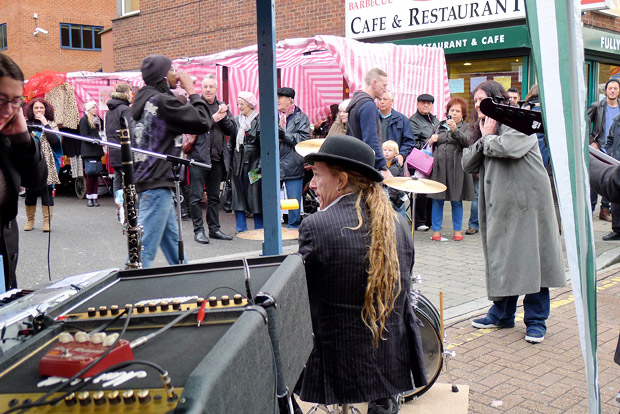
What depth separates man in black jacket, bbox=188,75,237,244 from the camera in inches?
338

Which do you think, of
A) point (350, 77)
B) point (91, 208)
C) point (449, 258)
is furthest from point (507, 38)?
point (91, 208)

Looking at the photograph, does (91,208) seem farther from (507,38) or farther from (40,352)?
(40,352)

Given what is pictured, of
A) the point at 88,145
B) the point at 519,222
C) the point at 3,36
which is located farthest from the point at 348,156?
the point at 3,36

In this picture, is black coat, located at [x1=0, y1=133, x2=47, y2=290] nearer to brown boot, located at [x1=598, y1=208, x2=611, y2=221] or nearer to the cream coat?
the cream coat

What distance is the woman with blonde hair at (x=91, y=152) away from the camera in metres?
12.0

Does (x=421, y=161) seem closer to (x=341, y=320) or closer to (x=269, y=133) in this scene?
(x=269, y=133)

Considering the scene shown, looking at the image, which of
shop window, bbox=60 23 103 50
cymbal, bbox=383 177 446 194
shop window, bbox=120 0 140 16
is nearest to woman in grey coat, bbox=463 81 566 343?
cymbal, bbox=383 177 446 194

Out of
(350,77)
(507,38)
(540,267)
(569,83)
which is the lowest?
(540,267)

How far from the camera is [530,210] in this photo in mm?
4801

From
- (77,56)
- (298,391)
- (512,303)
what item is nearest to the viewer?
(298,391)

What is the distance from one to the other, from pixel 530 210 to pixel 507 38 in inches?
352

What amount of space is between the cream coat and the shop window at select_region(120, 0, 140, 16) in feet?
58.0

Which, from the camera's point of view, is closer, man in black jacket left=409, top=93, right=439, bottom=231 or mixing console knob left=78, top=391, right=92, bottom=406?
mixing console knob left=78, top=391, right=92, bottom=406

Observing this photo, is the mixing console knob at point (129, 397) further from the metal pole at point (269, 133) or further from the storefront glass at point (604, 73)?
the storefront glass at point (604, 73)
